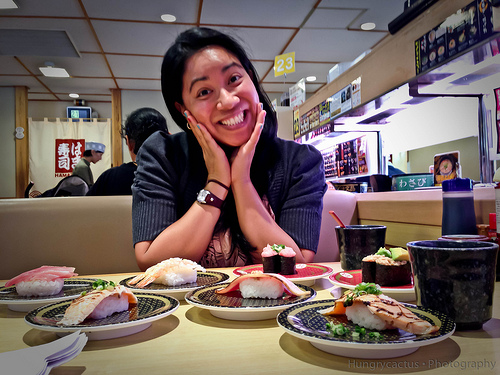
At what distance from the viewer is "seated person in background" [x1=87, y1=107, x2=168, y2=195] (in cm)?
277

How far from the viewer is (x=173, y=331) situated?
0.66 m

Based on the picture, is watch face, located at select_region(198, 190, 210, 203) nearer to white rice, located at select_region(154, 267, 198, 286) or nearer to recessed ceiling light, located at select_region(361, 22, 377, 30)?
white rice, located at select_region(154, 267, 198, 286)

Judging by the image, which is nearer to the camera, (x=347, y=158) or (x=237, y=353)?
(x=237, y=353)

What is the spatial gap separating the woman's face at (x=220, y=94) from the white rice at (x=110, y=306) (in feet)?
2.98

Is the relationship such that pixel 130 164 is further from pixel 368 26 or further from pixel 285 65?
pixel 368 26

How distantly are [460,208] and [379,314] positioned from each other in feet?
2.26

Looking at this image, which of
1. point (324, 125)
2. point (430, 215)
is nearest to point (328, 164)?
point (324, 125)

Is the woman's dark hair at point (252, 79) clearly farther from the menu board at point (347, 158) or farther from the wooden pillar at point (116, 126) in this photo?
the wooden pillar at point (116, 126)

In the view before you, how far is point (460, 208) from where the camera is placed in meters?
1.10

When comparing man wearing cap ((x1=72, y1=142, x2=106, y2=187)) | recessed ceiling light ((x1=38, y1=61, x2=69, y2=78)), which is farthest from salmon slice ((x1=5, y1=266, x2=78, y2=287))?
recessed ceiling light ((x1=38, y1=61, x2=69, y2=78))

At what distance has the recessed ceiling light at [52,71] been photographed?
570 cm

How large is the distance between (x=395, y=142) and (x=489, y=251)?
11.0ft

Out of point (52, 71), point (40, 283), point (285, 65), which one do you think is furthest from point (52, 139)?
point (40, 283)

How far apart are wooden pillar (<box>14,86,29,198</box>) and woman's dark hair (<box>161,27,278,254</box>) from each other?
656cm
